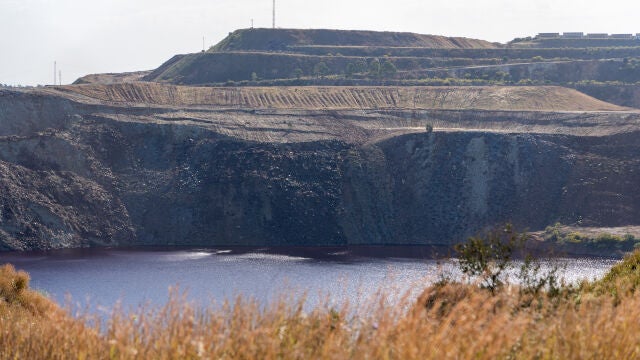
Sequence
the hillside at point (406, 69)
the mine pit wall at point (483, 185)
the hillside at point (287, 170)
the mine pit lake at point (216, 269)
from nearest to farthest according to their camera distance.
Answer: the mine pit lake at point (216, 269) → the hillside at point (287, 170) → the mine pit wall at point (483, 185) → the hillside at point (406, 69)

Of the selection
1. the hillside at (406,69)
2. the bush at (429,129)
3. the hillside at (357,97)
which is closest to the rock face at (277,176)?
the bush at (429,129)

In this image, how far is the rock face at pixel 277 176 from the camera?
111m

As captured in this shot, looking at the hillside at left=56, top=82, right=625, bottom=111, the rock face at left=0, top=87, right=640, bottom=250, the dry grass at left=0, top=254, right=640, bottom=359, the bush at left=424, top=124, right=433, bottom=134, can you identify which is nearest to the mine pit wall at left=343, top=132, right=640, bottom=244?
the rock face at left=0, top=87, right=640, bottom=250

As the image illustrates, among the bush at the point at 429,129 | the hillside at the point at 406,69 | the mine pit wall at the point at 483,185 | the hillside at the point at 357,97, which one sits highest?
the hillside at the point at 406,69

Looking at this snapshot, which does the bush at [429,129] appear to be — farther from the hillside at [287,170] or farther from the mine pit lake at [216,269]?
the mine pit lake at [216,269]

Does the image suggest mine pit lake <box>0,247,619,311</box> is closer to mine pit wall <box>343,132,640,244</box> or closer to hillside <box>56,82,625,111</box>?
mine pit wall <box>343,132,640,244</box>

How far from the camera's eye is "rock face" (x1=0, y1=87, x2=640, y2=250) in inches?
4380

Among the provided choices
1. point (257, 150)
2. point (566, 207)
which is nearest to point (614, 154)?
point (566, 207)

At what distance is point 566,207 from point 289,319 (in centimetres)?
10764

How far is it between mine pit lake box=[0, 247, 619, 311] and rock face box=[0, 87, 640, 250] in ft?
18.9

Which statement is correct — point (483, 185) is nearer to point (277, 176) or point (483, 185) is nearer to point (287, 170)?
point (287, 170)

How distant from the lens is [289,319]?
44.6 ft

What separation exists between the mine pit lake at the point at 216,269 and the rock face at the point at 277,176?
5757mm

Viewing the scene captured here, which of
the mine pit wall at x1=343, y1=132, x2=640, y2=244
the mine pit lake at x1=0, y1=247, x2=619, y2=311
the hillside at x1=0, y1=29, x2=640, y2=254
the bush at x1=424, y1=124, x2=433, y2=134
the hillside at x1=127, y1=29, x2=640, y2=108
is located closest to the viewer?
the mine pit lake at x1=0, y1=247, x2=619, y2=311
